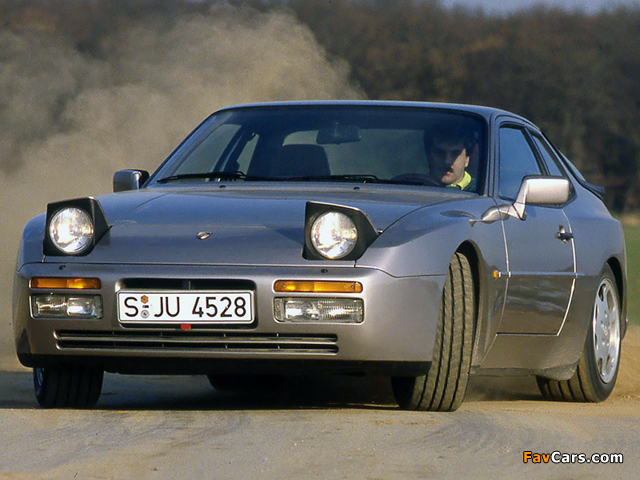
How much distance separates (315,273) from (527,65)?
58088 mm

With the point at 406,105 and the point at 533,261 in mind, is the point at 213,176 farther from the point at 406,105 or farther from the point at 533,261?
the point at 533,261

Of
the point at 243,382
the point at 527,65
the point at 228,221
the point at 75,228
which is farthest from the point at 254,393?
the point at 527,65

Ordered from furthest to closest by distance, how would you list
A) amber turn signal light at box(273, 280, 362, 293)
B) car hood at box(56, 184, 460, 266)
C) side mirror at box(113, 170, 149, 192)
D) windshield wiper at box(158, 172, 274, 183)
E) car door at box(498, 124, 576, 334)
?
side mirror at box(113, 170, 149, 192)
windshield wiper at box(158, 172, 274, 183)
car door at box(498, 124, 576, 334)
car hood at box(56, 184, 460, 266)
amber turn signal light at box(273, 280, 362, 293)

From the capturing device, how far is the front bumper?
4.78 metres

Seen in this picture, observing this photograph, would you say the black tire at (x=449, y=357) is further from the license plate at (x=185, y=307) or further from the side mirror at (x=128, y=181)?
the side mirror at (x=128, y=181)

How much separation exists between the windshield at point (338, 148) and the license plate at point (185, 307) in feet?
3.94

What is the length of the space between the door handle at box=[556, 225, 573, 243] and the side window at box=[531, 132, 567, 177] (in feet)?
2.43

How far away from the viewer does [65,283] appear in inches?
195

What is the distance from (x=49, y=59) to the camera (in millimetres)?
29031

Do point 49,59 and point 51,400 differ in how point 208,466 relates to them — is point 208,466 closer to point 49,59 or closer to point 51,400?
point 51,400

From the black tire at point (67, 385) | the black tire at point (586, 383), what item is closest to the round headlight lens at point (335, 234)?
the black tire at point (67, 385)

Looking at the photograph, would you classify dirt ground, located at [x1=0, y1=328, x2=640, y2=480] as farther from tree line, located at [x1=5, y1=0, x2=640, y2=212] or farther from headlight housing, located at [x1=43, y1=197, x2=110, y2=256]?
tree line, located at [x1=5, y1=0, x2=640, y2=212]

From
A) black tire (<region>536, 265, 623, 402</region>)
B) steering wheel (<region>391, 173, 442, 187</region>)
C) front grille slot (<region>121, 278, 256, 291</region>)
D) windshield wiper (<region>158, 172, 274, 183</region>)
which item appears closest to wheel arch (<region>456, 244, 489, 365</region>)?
steering wheel (<region>391, 173, 442, 187</region>)

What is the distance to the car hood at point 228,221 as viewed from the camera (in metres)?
4.88
